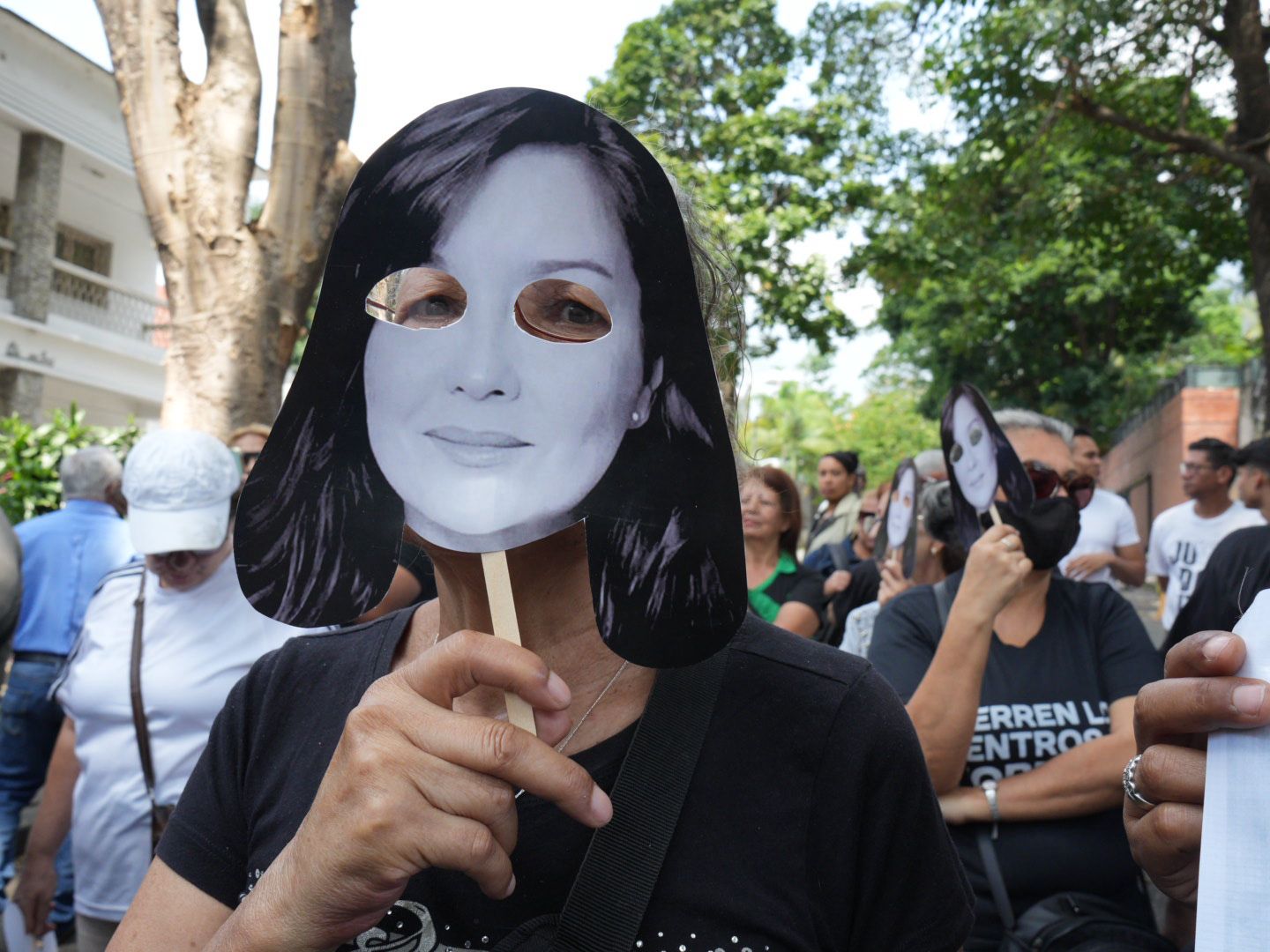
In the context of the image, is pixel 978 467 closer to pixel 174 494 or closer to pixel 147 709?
pixel 174 494

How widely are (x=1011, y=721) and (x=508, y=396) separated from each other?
5.48ft

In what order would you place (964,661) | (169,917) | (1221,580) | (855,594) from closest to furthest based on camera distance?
(169,917), (1221,580), (964,661), (855,594)

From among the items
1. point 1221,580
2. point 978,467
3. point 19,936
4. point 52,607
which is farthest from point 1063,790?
point 52,607

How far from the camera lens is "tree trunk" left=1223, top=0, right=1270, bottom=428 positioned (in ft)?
26.2

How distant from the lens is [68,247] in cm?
1752

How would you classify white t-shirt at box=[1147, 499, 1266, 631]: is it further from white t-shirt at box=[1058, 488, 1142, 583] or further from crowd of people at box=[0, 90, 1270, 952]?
crowd of people at box=[0, 90, 1270, 952]

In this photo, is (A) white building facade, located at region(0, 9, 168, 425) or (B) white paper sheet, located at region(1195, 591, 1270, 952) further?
(A) white building facade, located at region(0, 9, 168, 425)

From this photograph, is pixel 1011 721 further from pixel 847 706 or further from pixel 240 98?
pixel 240 98

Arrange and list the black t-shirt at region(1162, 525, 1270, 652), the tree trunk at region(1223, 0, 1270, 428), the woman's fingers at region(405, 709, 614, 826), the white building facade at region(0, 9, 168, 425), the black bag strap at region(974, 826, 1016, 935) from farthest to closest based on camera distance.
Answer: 1. the white building facade at region(0, 9, 168, 425)
2. the tree trunk at region(1223, 0, 1270, 428)
3. the black bag strap at region(974, 826, 1016, 935)
4. the black t-shirt at region(1162, 525, 1270, 652)
5. the woman's fingers at region(405, 709, 614, 826)

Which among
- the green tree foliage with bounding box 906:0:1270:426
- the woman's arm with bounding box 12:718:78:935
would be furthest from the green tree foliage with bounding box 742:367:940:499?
the woman's arm with bounding box 12:718:78:935

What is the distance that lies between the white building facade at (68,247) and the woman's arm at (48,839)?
11.9 metres

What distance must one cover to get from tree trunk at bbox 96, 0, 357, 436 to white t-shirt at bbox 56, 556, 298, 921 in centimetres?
172

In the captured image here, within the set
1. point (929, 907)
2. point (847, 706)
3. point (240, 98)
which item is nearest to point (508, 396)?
point (847, 706)

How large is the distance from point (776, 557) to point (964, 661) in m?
2.27
